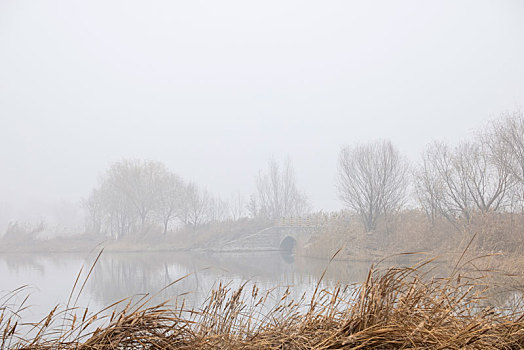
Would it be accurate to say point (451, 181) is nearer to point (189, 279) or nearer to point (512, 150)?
point (512, 150)

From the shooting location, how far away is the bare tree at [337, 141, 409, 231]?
75.7ft

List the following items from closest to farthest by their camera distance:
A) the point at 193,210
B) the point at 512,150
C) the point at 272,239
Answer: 1. the point at 512,150
2. the point at 272,239
3. the point at 193,210

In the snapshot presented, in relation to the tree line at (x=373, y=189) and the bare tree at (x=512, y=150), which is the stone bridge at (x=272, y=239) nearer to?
the tree line at (x=373, y=189)

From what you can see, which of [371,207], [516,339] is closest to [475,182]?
[371,207]

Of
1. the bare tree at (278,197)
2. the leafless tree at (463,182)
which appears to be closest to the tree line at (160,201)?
the bare tree at (278,197)

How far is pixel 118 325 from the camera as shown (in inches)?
63.2

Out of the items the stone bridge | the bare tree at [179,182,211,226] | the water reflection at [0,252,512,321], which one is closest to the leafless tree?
the water reflection at [0,252,512,321]

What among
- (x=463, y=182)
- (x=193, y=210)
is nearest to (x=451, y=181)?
(x=463, y=182)

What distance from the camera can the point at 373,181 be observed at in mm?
23938

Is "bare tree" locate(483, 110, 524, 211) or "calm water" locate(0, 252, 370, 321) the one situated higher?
"bare tree" locate(483, 110, 524, 211)

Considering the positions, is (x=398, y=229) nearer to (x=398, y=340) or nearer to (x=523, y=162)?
(x=523, y=162)

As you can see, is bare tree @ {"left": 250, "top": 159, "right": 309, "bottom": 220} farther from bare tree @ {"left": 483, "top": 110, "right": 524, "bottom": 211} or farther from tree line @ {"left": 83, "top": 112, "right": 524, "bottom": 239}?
bare tree @ {"left": 483, "top": 110, "right": 524, "bottom": 211}

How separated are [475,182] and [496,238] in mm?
4310

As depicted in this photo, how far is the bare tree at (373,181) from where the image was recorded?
75.7 ft
